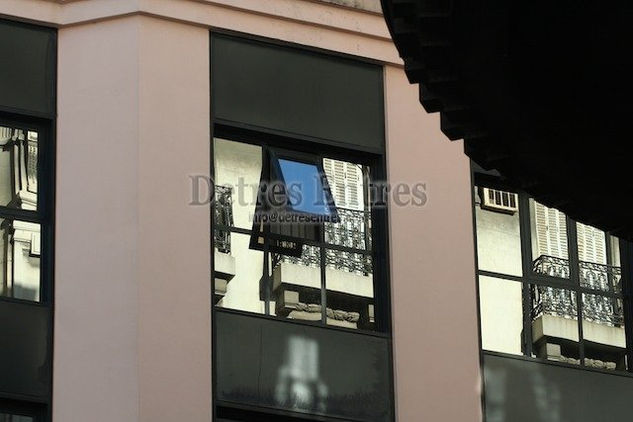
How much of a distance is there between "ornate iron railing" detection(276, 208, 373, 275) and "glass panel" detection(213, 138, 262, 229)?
71 centimetres

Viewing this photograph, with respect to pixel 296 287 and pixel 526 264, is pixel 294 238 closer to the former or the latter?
pixel 296 287

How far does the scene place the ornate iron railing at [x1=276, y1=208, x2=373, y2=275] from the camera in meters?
20.8

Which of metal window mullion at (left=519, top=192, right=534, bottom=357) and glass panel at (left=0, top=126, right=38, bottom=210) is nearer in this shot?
glass panel at (left=0, top=126, right=38, bottom=210)

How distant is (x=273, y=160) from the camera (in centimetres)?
2094

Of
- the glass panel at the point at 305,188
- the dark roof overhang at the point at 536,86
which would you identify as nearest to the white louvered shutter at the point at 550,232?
the glass panel at the point at 305,188

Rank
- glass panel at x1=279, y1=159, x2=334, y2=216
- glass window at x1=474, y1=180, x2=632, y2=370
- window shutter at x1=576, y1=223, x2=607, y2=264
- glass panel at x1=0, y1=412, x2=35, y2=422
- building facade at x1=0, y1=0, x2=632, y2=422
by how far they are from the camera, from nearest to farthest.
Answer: glass panel at x1=0, y1=412, x2=35, y2=422 → building facade at x1=0, y1=0, x2=632, y2=422 → glass panel at x1=279, y1=159, x2=334, y2=216 → glass window at x1=474, y1=180, x2=632, y2=370 → window shutter at x1=576, y1=223, x2=607, y2=264

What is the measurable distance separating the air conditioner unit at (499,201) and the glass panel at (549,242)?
9.3 inches

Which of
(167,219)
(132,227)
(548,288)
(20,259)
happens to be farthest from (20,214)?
(548,288)

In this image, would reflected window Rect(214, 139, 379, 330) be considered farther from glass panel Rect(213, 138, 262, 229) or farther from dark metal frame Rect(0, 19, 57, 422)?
dark metal frame Rect(0, 19, 57, 422)

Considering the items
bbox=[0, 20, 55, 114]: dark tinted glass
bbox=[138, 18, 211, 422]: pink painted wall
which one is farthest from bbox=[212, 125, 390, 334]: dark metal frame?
bbox=[0, 20, 55, 114]: dark tinted glass

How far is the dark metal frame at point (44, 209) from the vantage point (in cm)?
1912

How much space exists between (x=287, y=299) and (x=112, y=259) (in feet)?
6.99

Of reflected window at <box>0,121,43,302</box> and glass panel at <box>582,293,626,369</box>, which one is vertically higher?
reflected window at <box>0,121,43,302</box>

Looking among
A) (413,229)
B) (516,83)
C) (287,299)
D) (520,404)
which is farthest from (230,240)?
(516,83)
